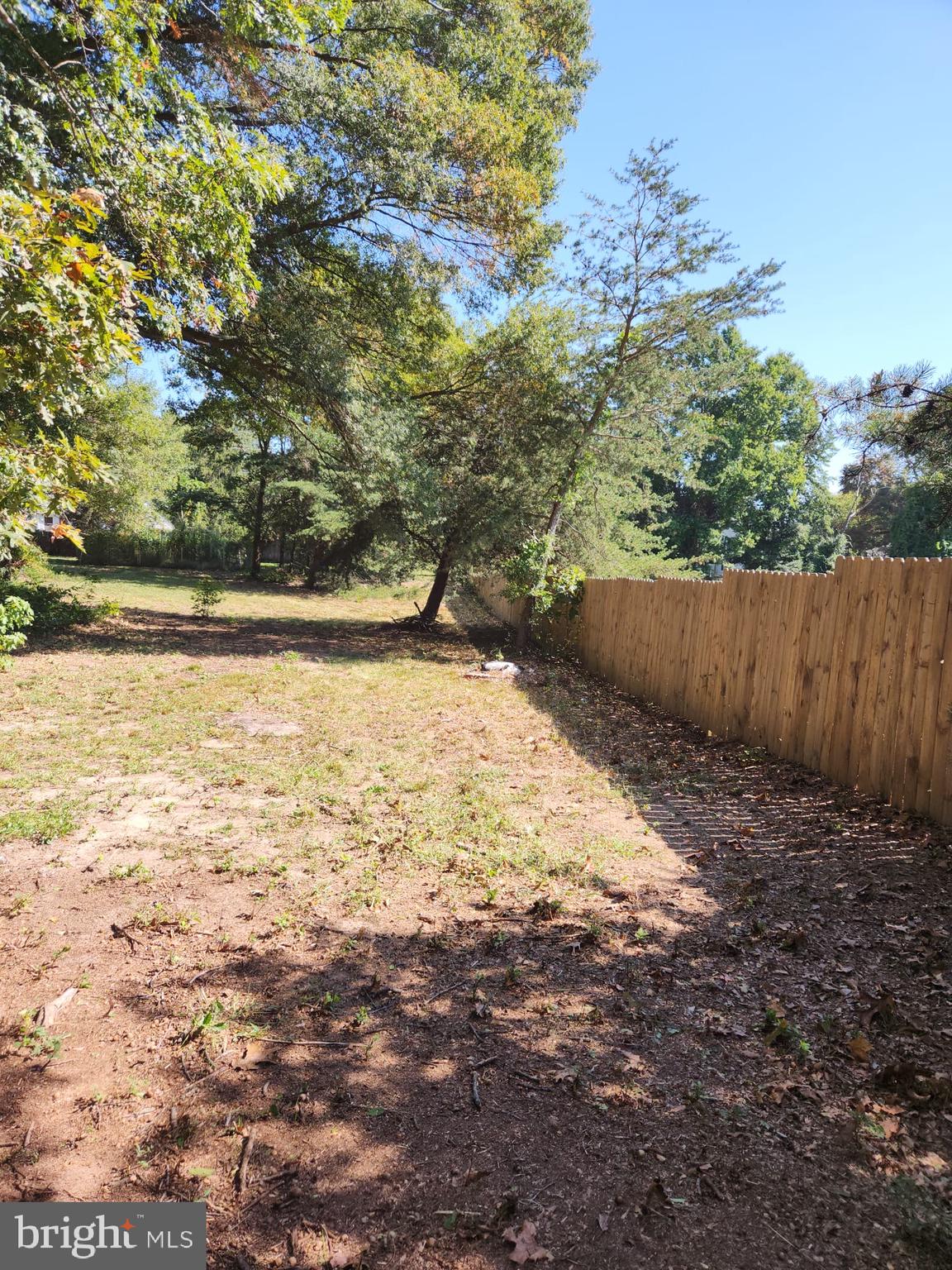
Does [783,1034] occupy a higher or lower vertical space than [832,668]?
lower

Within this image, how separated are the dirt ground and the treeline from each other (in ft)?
6.36

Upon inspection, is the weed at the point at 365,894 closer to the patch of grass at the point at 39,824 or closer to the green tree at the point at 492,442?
the patch of grass at the point at 39,824

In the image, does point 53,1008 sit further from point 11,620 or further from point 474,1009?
point 11,620

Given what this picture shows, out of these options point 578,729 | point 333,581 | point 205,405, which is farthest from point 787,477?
point 578,729

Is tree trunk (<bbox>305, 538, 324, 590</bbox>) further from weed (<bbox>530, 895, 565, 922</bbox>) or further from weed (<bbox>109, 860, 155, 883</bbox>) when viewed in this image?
weed (<bbox>530, 895, 565, 922</bbox>)

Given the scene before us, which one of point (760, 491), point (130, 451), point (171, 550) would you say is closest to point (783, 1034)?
point (130, 451)

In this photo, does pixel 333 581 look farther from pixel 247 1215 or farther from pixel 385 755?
pixel 247 1215

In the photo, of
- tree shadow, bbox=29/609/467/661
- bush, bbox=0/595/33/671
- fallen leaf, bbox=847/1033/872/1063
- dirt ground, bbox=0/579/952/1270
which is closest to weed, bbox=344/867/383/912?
dirt ground, bbox=0/579/952/1270

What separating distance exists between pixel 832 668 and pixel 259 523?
23.3 m

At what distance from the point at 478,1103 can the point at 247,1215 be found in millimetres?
721

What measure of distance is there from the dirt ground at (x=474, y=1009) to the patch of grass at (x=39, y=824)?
2 centimetres

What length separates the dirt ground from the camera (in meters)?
1.83

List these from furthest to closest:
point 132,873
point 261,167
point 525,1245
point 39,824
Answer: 1. point 261,167
2. point 39,824
3. point 132,873
4. point 525,1245

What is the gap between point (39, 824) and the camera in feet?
13.3
